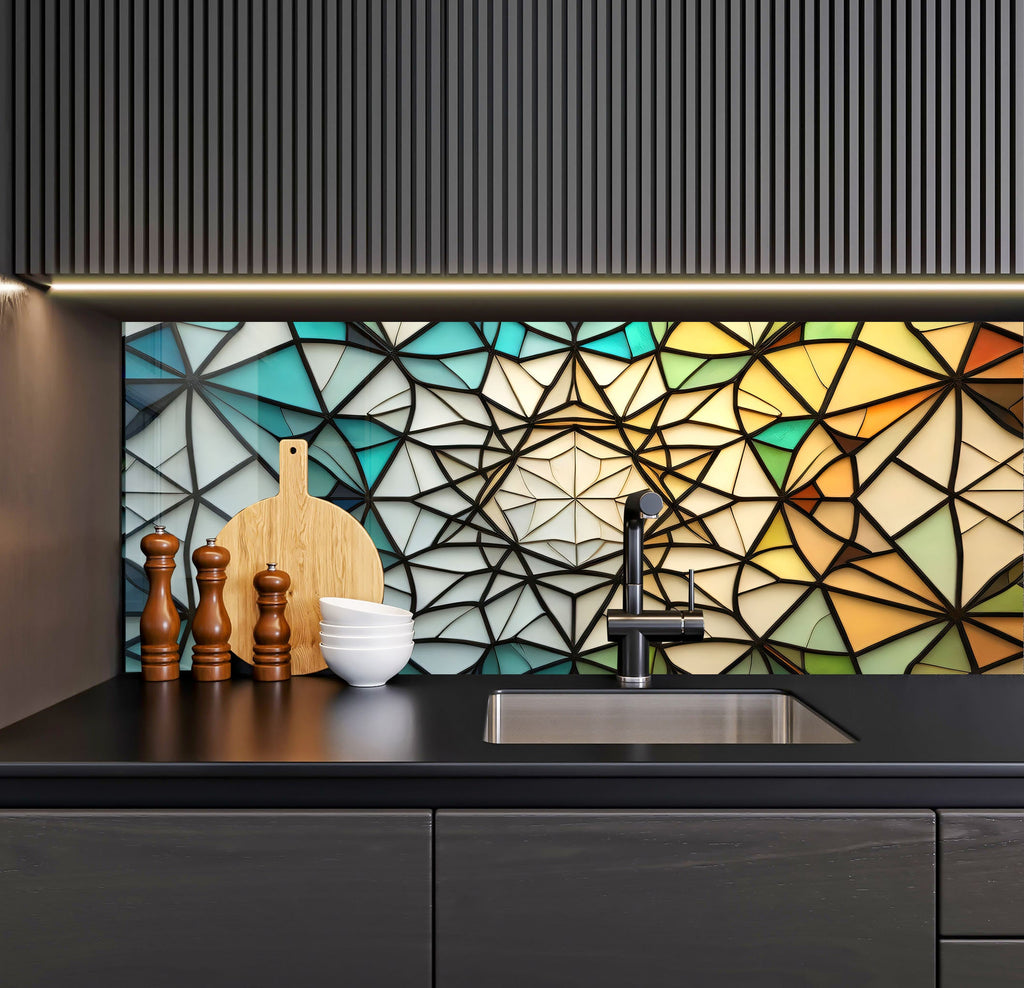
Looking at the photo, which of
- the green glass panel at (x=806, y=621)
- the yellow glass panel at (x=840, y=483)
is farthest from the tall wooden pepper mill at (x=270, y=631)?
the yellow glass panel at (x=840, y=483)

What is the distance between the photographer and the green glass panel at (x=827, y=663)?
1627mm

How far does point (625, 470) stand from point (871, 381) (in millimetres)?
538

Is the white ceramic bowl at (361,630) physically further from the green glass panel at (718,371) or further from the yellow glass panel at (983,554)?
the yellow glass panel at (983,554)

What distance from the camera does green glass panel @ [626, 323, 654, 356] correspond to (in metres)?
1.63

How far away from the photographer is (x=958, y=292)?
1.36 metres

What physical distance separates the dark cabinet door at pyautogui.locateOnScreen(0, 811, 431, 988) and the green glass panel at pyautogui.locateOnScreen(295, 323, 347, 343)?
0.99 meters

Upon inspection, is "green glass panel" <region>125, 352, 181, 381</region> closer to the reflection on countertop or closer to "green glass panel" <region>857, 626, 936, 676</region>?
the reflection on countertop

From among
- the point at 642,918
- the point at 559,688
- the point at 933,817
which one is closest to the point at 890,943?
the point at 933,817

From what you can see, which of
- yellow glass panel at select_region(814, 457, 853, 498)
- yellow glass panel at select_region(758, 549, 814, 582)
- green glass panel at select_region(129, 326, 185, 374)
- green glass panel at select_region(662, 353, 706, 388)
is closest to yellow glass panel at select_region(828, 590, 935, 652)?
yellow glass panel at select_region(758, 549, 814, 582)

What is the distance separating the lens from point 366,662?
4.75ft

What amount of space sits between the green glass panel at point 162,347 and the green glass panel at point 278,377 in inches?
4.1

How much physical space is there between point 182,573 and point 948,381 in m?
1.65

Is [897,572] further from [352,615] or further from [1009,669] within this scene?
[352,615]

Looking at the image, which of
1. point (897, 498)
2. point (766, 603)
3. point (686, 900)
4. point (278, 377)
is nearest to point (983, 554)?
point (897, 498)
